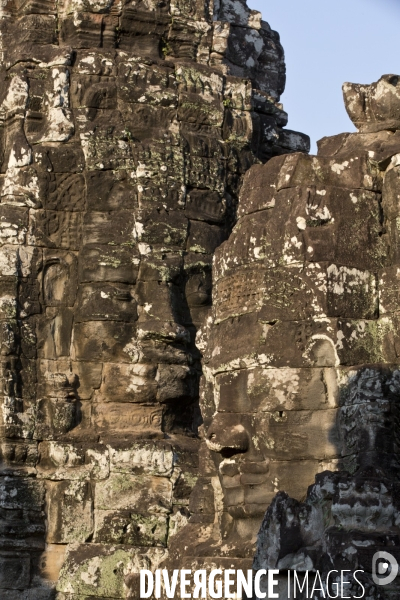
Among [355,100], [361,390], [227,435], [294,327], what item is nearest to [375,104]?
[355,100]

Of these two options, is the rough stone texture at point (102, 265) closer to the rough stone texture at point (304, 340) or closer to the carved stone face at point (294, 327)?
the rough stone texture at point (304, 340)

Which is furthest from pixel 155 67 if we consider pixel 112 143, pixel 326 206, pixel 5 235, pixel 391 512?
pixel 391 512

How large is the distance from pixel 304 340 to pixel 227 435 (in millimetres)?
925

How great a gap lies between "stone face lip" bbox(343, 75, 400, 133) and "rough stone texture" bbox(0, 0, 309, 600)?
4.78 metres

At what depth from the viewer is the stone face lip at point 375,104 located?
12.7m

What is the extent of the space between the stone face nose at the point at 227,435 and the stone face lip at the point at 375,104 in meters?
2.47

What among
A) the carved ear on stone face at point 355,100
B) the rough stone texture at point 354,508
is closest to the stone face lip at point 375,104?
the carved ear on stone face at point 355,100

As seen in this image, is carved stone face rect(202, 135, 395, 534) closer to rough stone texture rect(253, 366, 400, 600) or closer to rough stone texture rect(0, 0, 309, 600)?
rough stone texture rect(253, 366, 400, 600)

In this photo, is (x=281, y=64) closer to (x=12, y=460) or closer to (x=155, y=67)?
(x=155, y=67)

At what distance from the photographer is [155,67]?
1809cm

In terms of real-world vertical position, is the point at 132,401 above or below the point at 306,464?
above

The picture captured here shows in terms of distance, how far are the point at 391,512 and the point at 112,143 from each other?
25.8ft

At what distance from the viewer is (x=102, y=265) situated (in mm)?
17406

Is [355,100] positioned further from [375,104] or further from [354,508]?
[354,508]
